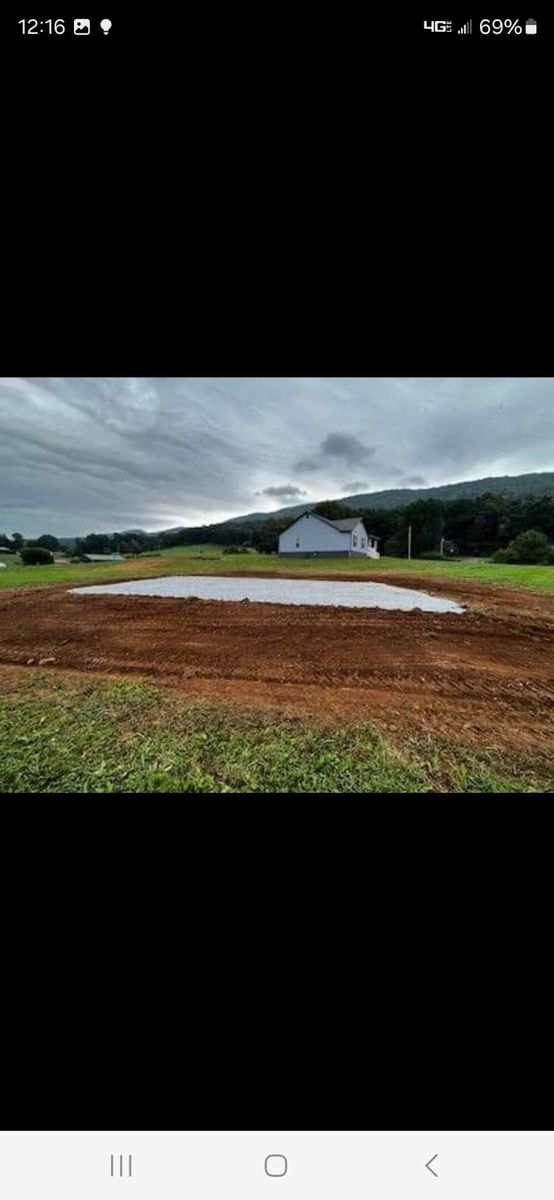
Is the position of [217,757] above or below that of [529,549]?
below

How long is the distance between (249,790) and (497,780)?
0.99 metres

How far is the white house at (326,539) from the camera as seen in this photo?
354 cm

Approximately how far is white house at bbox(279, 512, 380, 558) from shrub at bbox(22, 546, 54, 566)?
6.67 feet

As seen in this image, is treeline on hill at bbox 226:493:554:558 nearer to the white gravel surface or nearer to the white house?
the white house

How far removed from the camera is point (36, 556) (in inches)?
120

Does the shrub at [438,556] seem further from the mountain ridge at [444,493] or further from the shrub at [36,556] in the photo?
the shrub at [36,556]

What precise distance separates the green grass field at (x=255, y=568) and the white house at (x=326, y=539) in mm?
104

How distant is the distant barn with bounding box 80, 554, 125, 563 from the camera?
3182mm

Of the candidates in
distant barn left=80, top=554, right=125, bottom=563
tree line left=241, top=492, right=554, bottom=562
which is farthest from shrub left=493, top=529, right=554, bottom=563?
distant barn left=80, top=554, right=125, bottom=563

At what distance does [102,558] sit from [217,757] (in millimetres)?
2396

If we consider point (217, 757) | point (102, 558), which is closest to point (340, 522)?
point (102, 558)
